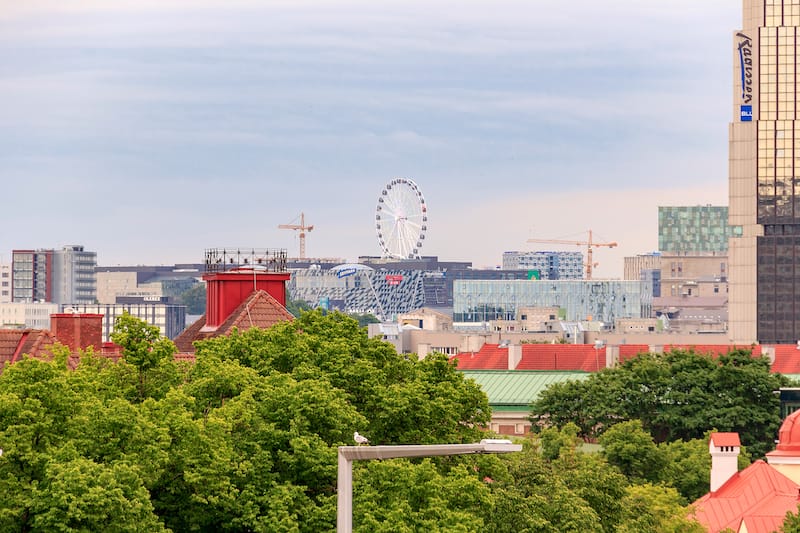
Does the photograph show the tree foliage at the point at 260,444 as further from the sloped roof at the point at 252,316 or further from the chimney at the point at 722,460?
the chimney at the point at 722,460

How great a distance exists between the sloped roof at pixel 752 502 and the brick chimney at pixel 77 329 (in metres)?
29.2

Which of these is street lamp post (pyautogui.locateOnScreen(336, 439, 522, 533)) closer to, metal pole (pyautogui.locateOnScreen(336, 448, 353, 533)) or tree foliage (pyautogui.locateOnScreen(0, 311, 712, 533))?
metal pole (pyautogui.locateOnScreen(336, 448, 353, 533))

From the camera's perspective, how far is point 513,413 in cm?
18450

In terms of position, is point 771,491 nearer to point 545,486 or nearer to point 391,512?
point 545,486

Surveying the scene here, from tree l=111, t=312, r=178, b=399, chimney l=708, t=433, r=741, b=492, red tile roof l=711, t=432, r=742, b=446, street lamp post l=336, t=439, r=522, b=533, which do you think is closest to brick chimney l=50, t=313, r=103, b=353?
tree l=111, t=312, r=178, b=399

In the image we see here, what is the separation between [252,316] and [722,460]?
2554cm

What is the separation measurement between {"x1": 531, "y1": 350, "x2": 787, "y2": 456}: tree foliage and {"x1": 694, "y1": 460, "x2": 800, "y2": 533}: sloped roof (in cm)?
3706

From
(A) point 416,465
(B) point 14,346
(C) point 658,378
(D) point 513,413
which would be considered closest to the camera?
(A) point 416,465

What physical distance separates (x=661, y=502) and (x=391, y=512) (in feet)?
120

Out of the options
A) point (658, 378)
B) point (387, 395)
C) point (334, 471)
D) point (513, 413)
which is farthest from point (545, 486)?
point (513, 413)

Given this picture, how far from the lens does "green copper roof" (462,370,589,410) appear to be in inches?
7357

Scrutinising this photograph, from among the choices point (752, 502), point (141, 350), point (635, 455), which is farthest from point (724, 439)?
point (141, 350)

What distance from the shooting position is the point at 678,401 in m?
161

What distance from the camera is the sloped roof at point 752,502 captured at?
369 ft
